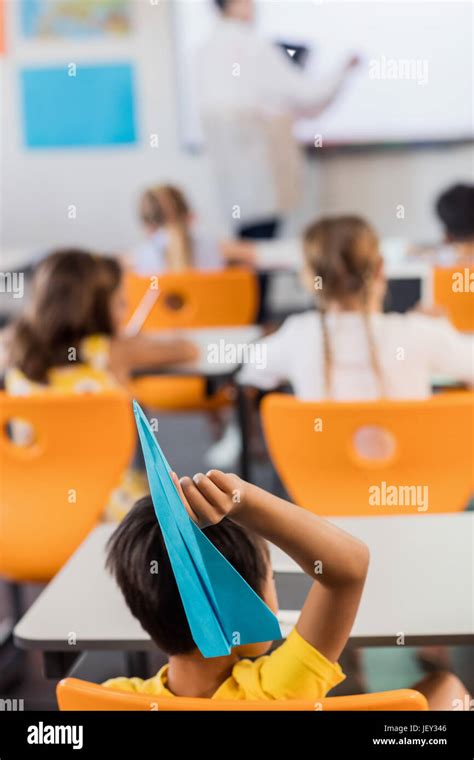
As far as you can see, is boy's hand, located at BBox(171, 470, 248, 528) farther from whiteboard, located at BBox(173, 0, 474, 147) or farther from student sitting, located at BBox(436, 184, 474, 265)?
whiteboard, located at BBox(173, 0, 474, 147)

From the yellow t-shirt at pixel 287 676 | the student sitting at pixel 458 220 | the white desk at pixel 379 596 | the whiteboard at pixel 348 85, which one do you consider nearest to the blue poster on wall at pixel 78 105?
the whiteboard at pixel 348 85

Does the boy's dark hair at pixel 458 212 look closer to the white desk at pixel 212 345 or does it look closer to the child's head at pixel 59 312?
the white desk at pixel 212 345

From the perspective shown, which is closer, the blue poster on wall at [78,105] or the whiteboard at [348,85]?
the whiteboard at [348,85]

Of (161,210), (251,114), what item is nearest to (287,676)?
(161,210)

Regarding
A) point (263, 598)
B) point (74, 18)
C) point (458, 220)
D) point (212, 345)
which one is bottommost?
point (263, 598)

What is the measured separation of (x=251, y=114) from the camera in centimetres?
436

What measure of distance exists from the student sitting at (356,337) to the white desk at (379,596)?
645 mm

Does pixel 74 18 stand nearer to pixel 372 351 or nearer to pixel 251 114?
pixel 251 114

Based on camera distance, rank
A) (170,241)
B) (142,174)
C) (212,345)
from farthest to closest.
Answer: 1. (142,174)
2. (170,241)
3. (212,345)

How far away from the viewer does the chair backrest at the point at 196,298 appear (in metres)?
3.12

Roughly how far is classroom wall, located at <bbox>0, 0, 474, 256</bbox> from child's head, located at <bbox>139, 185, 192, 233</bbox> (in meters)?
1.61

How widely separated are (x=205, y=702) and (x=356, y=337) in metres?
1.17

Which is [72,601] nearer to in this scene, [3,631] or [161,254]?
[3,631]

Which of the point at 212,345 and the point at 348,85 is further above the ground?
the point at 348,85
